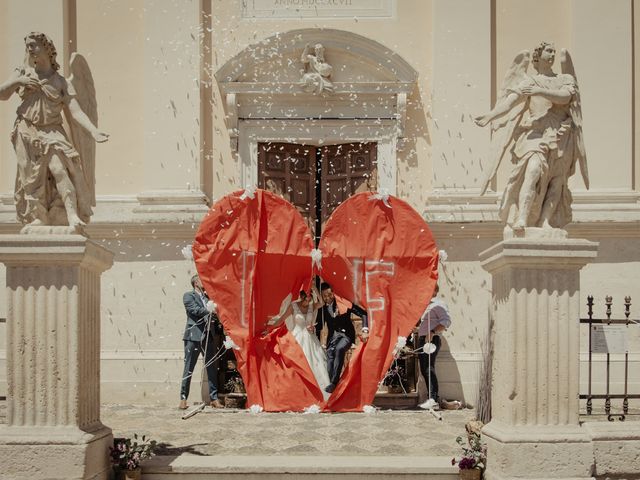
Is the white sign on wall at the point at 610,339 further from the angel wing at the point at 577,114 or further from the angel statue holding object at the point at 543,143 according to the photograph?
the angel wing at the point at 577,114

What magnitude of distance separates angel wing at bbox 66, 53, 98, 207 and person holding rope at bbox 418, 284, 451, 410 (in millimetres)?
5347

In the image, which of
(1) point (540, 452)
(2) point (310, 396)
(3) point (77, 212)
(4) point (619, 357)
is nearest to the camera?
(1) point (540, 452)

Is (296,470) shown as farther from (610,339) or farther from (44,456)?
(610,339)

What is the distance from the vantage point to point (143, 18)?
46.2ft

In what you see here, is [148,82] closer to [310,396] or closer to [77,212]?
[310,396]

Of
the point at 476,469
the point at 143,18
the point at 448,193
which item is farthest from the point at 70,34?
the point at 476,469

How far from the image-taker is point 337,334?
1277cm

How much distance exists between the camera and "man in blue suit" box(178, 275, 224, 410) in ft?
41.6

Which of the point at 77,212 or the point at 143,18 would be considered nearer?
the point at 77,212

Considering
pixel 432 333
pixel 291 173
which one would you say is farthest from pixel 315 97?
pixel 432 333

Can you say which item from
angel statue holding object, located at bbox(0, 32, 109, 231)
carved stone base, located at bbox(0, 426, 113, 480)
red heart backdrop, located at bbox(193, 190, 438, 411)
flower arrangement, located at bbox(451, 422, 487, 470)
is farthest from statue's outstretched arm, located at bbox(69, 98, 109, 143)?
flower arrangement, located at bbox(451, 422, 487, 470)

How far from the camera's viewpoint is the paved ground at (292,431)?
30.5ft

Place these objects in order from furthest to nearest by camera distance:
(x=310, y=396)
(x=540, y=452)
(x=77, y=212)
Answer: (x=310, y=396) → (x=77, y=212) → (x=540, y=452)

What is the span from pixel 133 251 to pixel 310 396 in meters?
3.40
